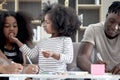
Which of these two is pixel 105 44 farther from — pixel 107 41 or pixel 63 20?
pixel 63 20

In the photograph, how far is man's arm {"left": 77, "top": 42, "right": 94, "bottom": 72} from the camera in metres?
1.85

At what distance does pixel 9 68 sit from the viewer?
4.56 ft

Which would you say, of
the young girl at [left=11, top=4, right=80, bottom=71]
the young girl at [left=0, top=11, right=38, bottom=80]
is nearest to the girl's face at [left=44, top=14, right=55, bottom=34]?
the young girl at [left=11, top=4, right=80, bottom=71]

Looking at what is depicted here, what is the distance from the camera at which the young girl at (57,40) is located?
1.92 m

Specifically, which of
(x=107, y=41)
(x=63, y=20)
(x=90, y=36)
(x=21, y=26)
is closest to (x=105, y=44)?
(x=107, y=41)

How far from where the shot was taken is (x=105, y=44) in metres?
2.05

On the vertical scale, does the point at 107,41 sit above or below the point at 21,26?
below

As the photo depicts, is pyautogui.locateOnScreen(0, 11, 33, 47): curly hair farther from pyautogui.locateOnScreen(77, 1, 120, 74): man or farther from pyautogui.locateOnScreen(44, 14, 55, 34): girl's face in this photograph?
pyautogui.locateOnScreen(77, 1, 120, 74): man

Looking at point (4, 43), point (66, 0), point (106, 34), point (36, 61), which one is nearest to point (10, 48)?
point (4, 43)

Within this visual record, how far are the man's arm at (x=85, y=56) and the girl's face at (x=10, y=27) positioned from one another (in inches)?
20.7

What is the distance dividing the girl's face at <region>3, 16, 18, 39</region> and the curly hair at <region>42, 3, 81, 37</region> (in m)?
0.26

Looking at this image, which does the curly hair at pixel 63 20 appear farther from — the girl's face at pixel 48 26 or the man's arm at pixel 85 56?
the man's arm at pixel 85 56

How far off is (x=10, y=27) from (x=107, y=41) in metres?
0.76

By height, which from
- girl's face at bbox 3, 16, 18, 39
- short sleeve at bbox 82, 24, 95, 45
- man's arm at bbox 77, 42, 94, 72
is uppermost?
girl's face at bbox 3, 16, 18, 39
